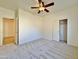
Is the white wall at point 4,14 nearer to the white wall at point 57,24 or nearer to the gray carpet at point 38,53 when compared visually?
the gray carpet at point 38,53

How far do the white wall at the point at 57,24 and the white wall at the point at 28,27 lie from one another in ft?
2.52

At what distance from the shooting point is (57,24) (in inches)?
258

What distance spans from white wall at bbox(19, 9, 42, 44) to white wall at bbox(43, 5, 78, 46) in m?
0.77

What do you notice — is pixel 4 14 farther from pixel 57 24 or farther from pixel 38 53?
pixel 57 24

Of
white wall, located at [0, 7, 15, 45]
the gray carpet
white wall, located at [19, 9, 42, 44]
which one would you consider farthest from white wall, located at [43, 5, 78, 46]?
white wall, located at [0, 7, 15, 45]

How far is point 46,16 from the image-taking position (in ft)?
25.9

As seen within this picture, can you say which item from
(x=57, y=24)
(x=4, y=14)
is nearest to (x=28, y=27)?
Answer: (x=4, y=14)

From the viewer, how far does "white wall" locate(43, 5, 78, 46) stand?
5.01 meters

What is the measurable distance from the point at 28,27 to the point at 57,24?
2.56 meters

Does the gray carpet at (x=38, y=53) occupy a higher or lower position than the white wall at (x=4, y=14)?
lower

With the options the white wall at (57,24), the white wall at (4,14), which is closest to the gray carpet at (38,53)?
the white wall at (57,24)

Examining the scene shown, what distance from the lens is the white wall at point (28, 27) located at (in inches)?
226

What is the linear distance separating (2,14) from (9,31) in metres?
4.60

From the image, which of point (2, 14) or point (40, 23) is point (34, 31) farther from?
point (2, 14)
